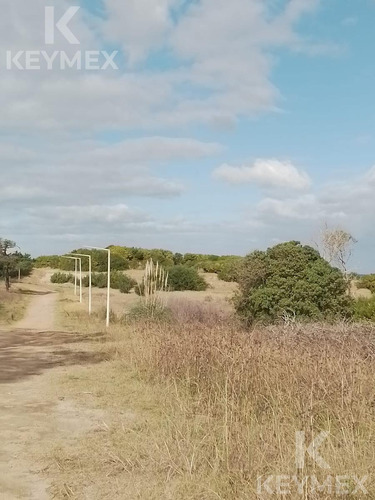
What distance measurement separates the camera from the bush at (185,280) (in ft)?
167

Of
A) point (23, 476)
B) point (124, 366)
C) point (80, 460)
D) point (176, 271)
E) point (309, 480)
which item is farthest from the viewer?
point (176, 271)

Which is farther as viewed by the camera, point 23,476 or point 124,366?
point 124,366

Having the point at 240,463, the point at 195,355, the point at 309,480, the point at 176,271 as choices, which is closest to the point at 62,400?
the point at 195,355

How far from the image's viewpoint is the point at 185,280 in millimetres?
51500

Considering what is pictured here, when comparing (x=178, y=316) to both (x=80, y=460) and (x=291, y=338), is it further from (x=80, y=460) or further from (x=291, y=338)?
(x=80, y=460)

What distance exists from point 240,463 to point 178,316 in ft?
46.9

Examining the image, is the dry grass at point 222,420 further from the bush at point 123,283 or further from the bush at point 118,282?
the bush at point 118,282

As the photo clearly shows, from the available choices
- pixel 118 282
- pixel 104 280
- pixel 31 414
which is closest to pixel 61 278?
pixel 104 280

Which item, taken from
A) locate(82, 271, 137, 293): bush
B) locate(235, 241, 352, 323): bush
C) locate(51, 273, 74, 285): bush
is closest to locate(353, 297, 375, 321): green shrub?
locate(235, 241, 352, 323): bush

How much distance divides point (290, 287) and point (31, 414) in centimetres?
1148

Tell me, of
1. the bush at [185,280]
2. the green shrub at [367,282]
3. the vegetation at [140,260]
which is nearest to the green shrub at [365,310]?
the green shrub at [367,282]

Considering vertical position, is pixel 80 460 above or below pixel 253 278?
below

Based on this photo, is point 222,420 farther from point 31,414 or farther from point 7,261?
point 7,261

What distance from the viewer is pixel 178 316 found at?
61.8ft
